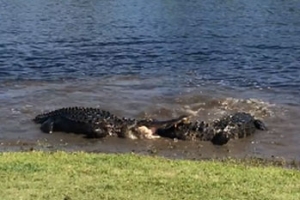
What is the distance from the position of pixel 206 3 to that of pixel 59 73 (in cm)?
2538

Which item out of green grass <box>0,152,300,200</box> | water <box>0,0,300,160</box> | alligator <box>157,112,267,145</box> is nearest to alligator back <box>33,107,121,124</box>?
water <box>0,0,300,160</box>

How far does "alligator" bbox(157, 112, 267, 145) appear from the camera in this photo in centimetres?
1423

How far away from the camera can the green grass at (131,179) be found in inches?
335

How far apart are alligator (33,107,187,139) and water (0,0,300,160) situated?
0.40 meters

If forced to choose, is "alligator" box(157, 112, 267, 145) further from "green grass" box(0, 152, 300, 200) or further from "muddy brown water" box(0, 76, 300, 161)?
"green grass" box(0, 152, 300, 200)

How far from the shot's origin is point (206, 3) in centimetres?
4566

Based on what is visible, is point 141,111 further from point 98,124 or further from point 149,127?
point 98,124

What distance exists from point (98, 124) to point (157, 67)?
886 centimetres

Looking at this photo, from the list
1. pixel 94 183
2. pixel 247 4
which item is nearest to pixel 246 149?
pixel 94 183

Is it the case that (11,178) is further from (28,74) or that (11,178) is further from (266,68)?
(266,68)

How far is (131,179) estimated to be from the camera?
365 inches

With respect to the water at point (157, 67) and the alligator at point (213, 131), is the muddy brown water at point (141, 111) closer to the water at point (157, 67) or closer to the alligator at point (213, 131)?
the water at point (157, 67)

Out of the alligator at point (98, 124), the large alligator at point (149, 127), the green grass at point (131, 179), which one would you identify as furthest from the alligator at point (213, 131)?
the green grass at point (131, 179)

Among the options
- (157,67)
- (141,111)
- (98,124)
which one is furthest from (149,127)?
(157,67)
